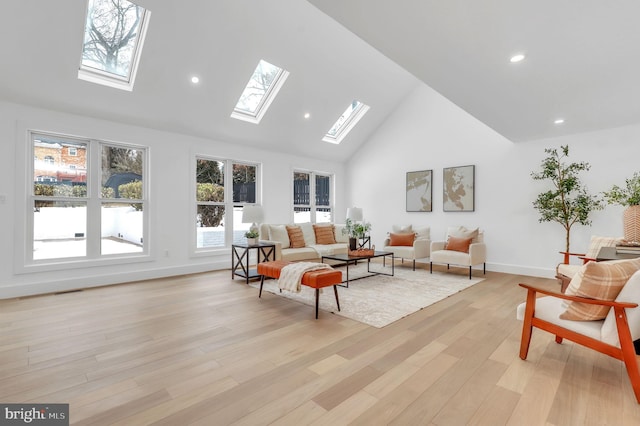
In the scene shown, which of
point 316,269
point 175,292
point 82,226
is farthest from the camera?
point 82,226

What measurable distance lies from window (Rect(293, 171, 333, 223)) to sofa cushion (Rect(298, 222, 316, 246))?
1.13 m

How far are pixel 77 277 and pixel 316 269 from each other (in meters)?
3.68

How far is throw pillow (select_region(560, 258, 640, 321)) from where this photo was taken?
6.31ft

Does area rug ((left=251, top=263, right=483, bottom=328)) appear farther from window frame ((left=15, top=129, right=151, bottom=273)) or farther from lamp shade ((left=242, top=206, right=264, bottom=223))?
window frame ((left=15, top=129, right=151, bottom=273))

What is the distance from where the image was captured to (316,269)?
355cm

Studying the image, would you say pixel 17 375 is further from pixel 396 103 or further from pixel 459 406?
pixel 396 103

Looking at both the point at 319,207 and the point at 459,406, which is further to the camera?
the point at 319,207

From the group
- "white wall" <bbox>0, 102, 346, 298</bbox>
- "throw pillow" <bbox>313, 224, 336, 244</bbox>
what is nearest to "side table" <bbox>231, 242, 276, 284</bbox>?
"white wall" <bbox>0, 102, 346, 298</bbox>

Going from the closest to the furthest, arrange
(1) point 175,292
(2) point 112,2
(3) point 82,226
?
(2) point 112,2 → (1) point 175,292 → (3) point 82,226

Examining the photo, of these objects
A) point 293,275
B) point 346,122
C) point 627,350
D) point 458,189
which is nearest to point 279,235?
point 293,275

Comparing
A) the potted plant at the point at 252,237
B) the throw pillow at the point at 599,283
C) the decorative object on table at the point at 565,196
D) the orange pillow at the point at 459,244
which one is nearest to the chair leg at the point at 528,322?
the throw pillow at the point at 599,283

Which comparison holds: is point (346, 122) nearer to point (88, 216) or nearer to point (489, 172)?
point (489, 172)

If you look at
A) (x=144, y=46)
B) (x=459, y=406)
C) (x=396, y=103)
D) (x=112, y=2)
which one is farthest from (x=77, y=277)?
(x=396, y=103)

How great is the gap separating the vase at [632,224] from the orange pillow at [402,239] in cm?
321
